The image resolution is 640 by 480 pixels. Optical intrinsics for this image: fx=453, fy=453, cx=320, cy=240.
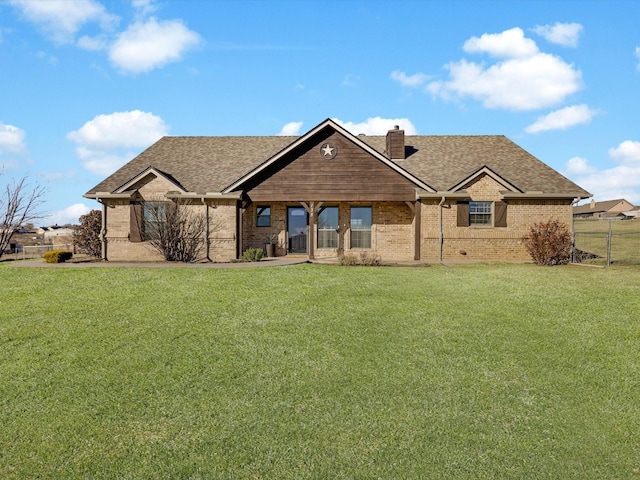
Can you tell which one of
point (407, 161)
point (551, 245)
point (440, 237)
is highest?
point (407, 161)

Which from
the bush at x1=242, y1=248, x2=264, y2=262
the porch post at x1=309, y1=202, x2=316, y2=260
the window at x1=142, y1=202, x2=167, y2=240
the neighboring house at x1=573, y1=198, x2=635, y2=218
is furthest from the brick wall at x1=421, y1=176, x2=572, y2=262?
the neighboring house at x1=573, y1=198, x2=635, y2=218

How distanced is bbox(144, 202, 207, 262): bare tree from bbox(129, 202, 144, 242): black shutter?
24 cm

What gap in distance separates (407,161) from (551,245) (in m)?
8.57

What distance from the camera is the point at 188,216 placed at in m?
21.9

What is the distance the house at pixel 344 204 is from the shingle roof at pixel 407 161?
15 centimetres

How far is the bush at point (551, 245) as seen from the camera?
1980cm

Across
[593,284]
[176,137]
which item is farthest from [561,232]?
[176,137]

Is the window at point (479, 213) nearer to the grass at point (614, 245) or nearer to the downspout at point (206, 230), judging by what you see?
the grass at point (614, 245)

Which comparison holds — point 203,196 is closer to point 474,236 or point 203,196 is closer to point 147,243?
point 147,243

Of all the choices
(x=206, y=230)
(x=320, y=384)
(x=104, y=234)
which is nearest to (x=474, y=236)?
(x=206, y=230)

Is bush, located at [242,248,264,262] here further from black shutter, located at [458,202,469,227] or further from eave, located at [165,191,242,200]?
black shutter, located at [458,202,469,227]

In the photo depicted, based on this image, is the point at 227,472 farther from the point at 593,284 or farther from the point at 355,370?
the point at 593,284

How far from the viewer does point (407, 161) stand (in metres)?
24.8

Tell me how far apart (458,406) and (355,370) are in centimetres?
174
